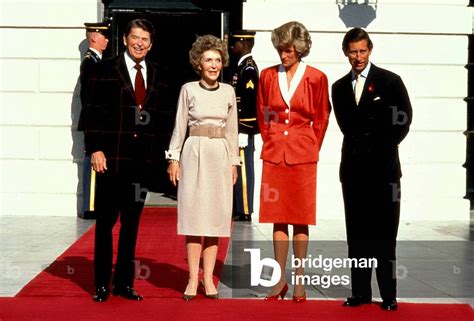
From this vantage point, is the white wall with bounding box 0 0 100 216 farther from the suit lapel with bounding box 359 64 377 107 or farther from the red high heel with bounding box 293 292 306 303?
the suit lapel with bounding box 359 64 377 107

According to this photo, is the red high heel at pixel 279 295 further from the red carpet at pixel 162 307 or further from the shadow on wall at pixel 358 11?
the shadow on wall at pixel 358 11

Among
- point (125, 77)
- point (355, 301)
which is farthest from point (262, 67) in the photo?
point (355, 301)

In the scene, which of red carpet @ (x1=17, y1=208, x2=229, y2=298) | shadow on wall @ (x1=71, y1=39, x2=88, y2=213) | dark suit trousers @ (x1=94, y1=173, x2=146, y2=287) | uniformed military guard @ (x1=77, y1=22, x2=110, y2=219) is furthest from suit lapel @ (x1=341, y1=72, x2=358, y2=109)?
shadow on wall @ (x1=71, y1=39, x2=88, y2=213)

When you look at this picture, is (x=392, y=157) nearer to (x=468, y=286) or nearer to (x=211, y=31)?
(x=468, y=286)

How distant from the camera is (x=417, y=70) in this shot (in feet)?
44.3

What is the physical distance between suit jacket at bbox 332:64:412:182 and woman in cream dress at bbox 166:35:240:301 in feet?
3.09

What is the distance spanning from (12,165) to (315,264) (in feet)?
17.9

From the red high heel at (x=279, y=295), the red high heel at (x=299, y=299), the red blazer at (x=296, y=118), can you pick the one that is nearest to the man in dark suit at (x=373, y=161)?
the red blazer at (x=296, y=118)

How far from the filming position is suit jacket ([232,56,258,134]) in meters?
12.5

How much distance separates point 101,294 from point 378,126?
Result: 2.32 metres

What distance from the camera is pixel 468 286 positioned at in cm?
844

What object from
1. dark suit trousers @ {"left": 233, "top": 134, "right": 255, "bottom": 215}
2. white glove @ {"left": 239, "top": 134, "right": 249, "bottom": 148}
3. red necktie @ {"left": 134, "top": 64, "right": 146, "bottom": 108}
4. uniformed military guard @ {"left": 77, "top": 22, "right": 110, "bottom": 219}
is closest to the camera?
red necktie @ {"left": 134, "top": 64, "right": 146, "bottom": 108}

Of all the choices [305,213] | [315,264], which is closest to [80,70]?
[315,264]

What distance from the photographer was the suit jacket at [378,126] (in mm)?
7273
